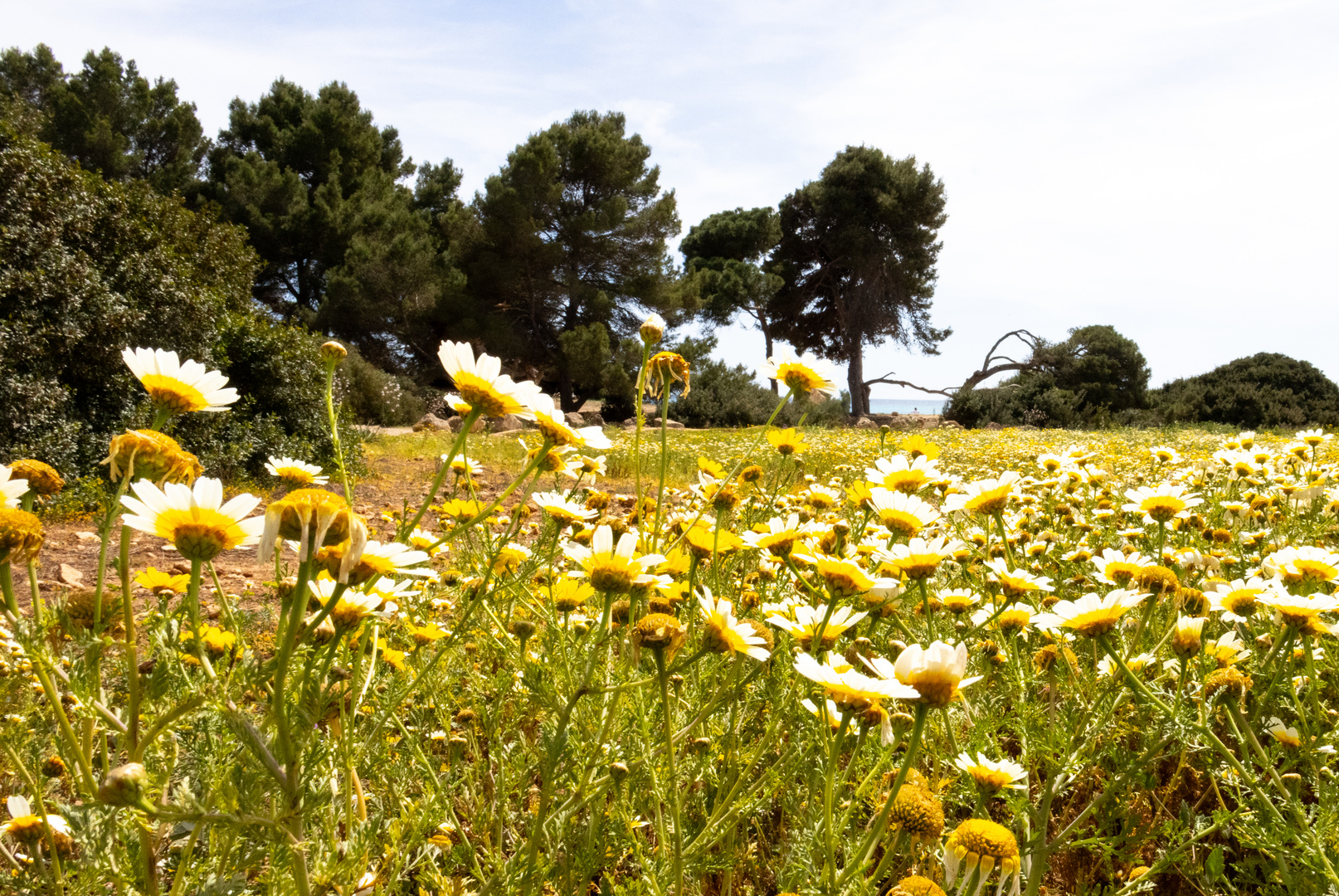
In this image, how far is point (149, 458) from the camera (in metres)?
0.82

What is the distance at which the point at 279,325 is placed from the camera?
7.21 meters

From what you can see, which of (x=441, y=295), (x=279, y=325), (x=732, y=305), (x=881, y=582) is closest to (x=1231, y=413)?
(x=732, y=305)

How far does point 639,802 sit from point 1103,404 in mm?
22604

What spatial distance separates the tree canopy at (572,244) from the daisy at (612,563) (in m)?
16.2

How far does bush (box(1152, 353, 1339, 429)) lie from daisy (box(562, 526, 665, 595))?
73.0 feet

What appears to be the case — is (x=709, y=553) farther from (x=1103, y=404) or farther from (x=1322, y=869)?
(x=1103, y=404)

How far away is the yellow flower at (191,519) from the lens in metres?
0.72

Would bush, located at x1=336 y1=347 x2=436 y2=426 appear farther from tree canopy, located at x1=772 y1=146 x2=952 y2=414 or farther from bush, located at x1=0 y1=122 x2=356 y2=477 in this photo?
tree canopy, located at x1=772 y1=146 x2=952 y2=414

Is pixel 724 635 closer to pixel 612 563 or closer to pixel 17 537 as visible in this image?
pixel 612 563

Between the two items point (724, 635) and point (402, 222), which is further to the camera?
point (402, 222)

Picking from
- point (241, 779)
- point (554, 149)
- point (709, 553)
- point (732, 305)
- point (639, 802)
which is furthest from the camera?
point (732, 305)

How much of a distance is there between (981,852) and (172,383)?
1.10 m

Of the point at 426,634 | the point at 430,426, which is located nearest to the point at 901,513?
the point at 426,634

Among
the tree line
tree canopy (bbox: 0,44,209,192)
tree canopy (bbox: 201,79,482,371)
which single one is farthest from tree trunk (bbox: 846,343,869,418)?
tree canopy (bbox: 0,44,209,192)
